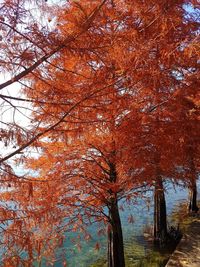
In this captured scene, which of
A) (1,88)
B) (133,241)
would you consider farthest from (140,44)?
(133,241)

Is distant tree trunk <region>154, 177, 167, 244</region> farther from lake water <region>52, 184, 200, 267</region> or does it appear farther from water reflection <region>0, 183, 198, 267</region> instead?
water reflection <region>0, 183, 198, 267</region>

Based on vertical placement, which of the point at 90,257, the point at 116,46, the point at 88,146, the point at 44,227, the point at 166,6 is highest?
the point at 166,6

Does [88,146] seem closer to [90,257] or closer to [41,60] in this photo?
[41,60]

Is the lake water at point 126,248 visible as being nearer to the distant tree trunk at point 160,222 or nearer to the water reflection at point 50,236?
the water reflection at point 50,236

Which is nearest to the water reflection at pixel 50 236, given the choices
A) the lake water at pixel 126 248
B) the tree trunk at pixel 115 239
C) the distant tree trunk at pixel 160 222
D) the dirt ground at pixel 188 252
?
the lake water at pixel 126 248

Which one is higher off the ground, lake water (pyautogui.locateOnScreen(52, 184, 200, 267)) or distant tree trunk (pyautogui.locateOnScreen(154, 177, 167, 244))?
distant tree trunk (pyautogui.locateOnScreen(154, 177, 167, 244))

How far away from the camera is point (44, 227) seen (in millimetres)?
7039

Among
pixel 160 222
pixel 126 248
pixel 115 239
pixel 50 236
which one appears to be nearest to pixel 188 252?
pixel 115 239

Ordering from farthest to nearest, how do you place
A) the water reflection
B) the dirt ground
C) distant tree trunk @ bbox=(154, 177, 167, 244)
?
distant tree trunk @ bbox=(154, 177, 167, 244) < the dirt ground < the water reflection

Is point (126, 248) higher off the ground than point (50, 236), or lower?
lower

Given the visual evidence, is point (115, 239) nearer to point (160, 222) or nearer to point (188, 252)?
point (188, 252)

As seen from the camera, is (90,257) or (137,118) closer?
(137,118)

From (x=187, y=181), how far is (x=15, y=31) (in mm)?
6425

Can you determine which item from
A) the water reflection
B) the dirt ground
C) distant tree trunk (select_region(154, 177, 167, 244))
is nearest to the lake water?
the water reflection
